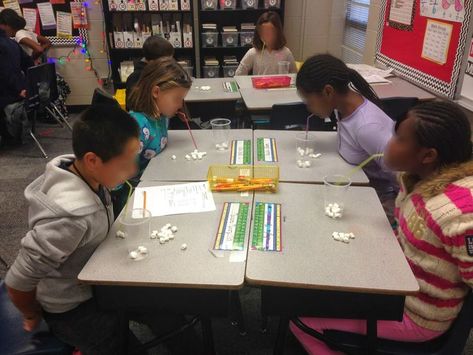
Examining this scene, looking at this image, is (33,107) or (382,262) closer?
(382,262)

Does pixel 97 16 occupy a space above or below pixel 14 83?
above

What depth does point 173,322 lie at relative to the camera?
1.53 meters

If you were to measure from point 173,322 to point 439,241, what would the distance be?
3.19 feet

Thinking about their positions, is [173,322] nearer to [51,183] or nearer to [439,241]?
[51,183]

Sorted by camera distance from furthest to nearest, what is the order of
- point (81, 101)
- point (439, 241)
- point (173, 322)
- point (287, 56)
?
point (81, 101)
point (287, 56)
point (173, 322)
point (439, 241)

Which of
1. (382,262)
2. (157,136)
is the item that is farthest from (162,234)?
(157,136)

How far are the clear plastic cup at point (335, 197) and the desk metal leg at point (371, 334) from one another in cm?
38

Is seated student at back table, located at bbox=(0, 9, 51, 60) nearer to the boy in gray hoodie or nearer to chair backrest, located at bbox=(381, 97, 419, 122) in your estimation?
the boy in gray hoodie

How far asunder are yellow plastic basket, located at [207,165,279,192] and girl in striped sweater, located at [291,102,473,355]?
50cm

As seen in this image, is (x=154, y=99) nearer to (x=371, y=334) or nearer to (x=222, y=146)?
(x=222, y=146)

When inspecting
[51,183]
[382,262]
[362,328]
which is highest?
[51,183]

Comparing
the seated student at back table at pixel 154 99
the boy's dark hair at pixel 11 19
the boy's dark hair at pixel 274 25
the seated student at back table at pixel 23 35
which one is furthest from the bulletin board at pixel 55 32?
the seated student at back table at pixel 154 99

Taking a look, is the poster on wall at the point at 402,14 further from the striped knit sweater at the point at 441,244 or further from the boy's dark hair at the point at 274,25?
the striped knit sweater at the point at 441,244

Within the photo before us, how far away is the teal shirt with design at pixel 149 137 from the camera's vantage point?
1.99 metres
